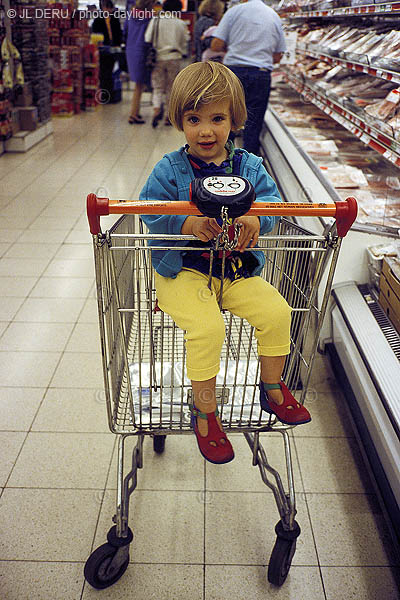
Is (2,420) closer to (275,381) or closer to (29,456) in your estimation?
(29,456)

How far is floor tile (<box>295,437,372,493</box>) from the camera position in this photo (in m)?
1.97

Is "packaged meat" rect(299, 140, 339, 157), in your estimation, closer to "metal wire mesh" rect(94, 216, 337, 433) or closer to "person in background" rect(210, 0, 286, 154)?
"person in background" rect(210, 0, 286, 154)

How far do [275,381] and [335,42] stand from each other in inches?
141

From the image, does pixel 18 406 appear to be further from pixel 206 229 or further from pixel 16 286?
pixel 206 229

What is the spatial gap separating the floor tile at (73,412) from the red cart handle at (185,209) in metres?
1.28

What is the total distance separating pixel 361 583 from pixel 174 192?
53.7 inches

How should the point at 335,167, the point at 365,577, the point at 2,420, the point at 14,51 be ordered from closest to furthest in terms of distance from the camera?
the point at 365,577 < the point at 2,420 < the point at 335,167 < the point at 14,51

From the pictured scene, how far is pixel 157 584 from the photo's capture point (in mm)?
1609

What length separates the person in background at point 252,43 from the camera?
13.8 ft

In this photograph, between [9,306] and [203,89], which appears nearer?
[203,89]

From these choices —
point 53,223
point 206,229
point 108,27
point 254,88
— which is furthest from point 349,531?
point 108,27

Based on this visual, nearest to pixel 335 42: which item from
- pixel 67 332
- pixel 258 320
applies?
pixel 67 332

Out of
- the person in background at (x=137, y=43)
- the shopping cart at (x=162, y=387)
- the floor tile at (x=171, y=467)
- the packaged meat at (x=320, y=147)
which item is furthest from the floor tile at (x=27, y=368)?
the person in background at (x=137, y=43)

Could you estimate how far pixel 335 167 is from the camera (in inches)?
143
